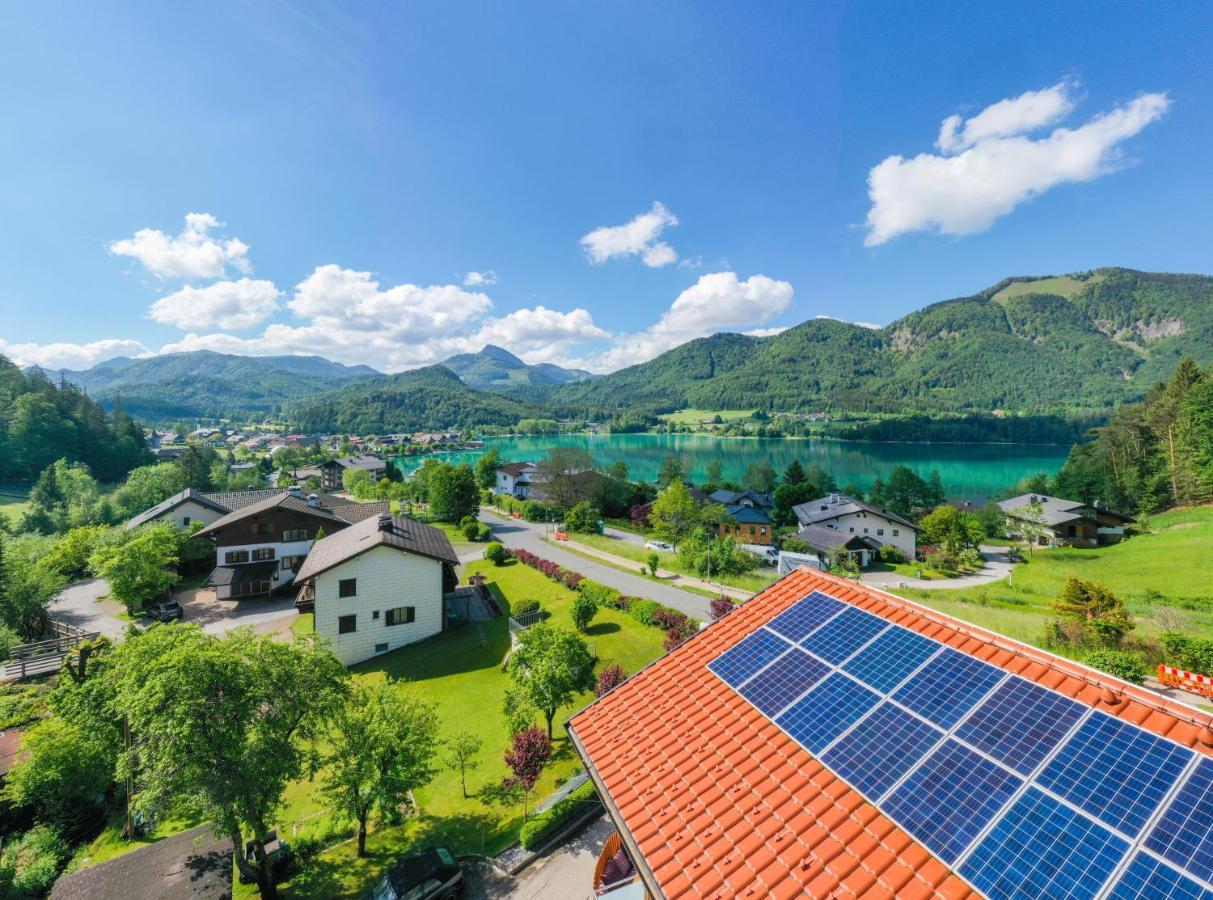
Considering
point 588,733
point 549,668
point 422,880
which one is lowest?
point 422,880

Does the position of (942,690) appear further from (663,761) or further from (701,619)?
(701,619)

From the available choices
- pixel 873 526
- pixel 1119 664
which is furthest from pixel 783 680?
pixel 873 526

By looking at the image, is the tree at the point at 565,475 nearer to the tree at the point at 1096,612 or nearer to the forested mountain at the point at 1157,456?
the tree at the point at 1096,612

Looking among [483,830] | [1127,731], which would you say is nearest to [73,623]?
[483,830]

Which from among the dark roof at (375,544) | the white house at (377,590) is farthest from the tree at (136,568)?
the white house at (377,590)

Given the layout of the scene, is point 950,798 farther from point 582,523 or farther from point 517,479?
point 517,479
